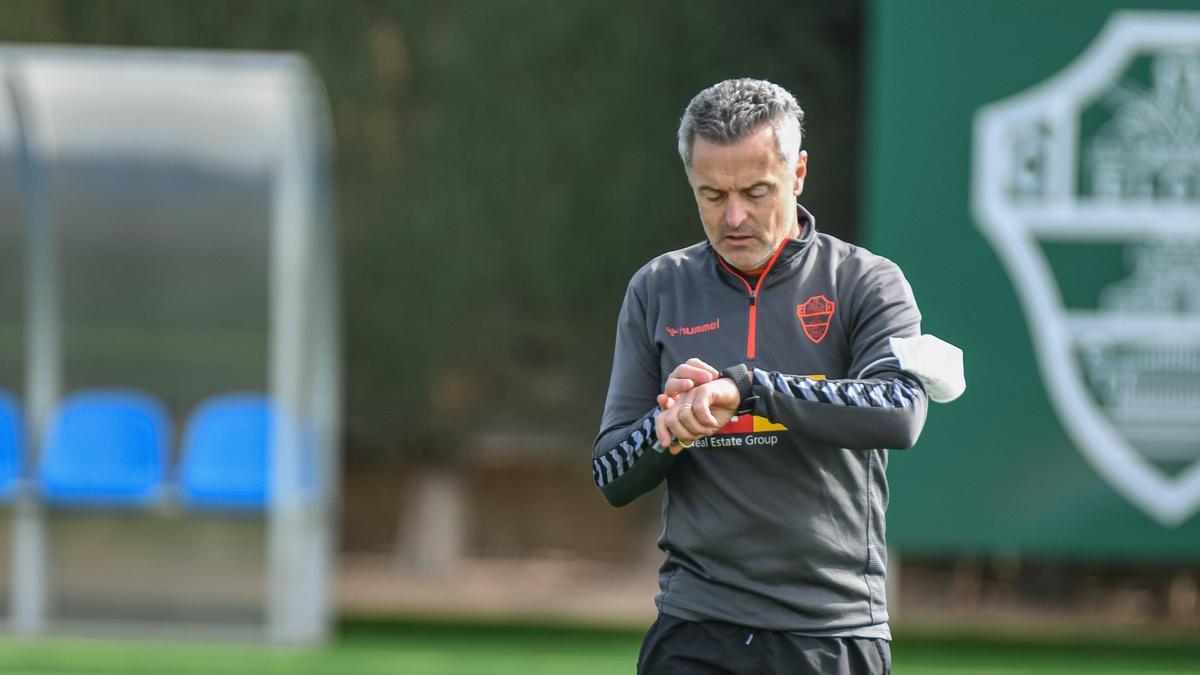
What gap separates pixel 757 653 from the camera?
249cm

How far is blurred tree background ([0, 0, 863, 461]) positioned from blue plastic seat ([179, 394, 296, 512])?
4.17 ft

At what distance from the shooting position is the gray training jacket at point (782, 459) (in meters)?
2.48

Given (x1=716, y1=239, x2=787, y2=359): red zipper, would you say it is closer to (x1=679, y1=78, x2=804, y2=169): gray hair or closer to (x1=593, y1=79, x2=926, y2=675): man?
(x1=593, y1=79, x2=926, y2=675): man

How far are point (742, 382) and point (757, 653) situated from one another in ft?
1.48

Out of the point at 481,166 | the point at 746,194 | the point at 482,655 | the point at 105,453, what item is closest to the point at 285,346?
the point at 105,453

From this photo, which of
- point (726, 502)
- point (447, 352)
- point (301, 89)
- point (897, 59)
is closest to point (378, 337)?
point (447, 352)

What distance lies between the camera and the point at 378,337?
9.08 m

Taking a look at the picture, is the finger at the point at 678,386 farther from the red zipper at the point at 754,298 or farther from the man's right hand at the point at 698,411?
the red zipper at the point at 754,298

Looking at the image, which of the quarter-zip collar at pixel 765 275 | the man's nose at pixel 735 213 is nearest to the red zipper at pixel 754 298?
the quarter-zip collar at pixel 765 275

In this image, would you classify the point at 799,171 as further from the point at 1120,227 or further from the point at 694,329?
the point at 1120,227

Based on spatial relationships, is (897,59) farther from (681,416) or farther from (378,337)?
(681,416)

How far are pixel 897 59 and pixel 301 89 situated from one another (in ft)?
9.43

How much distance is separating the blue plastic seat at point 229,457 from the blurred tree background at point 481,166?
127 cm

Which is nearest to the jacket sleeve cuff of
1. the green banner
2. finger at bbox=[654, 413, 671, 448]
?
finger at bbox=[654, 413, 671, 448]
